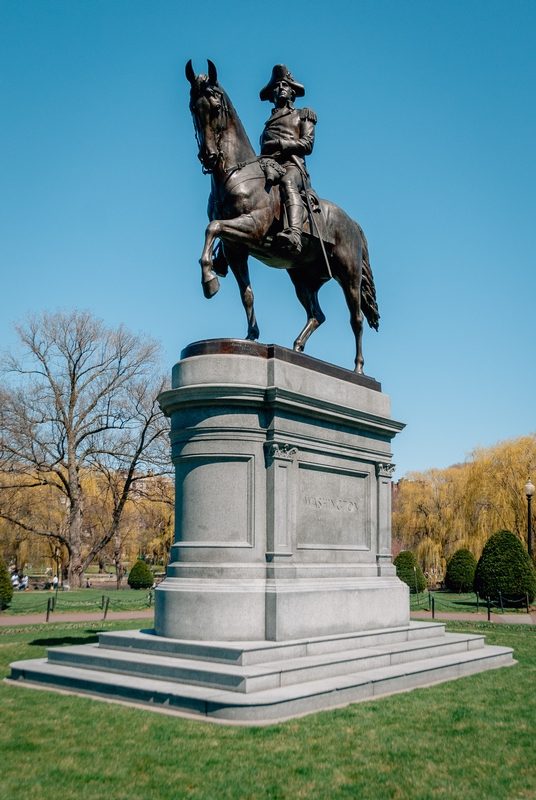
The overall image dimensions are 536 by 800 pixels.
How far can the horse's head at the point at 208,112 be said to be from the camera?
11680 mm

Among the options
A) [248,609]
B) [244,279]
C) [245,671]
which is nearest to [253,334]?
[244,279]

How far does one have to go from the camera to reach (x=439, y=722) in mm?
8062

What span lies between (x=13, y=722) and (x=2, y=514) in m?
34.8

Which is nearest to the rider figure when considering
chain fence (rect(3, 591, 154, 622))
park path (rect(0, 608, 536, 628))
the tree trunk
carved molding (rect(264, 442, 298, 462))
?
carved molding (rect(264, 442, 298, 462))

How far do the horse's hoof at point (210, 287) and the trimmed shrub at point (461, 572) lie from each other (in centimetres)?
3297

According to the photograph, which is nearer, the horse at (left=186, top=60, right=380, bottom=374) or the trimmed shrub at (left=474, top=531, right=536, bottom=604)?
the horse at (left=186, top=60, right=380, bottom=374)

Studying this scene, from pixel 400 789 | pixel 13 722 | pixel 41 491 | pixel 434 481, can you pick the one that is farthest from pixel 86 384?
pixel 400 789

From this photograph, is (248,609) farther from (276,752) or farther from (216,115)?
(216,115)

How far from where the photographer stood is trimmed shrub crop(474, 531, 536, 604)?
93.8 feet

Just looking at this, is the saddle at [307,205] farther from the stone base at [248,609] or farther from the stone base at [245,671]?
the stone base at [245,671]

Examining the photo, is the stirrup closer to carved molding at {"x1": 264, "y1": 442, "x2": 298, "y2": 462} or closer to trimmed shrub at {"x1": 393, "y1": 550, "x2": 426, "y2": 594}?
carved molding at {"x1": 264, "y1": 442, "x2": 298, "y2": 462}

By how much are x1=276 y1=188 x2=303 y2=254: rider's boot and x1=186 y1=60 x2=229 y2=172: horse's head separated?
4.34 feet

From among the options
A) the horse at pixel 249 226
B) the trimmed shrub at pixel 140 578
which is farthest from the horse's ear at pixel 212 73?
the trimmed shrub at pixel 140 578

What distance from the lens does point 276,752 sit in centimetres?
680
